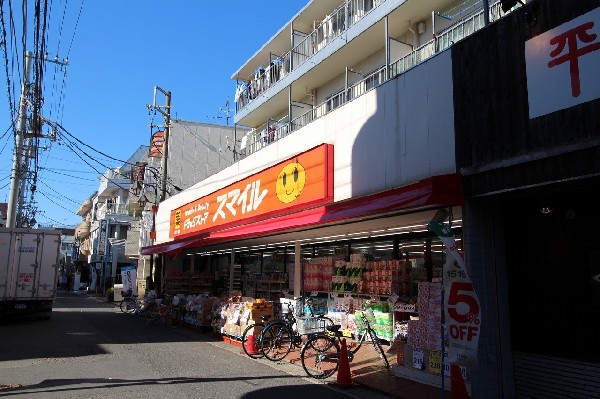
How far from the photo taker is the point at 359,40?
15.1m

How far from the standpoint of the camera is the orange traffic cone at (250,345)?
37.0ft

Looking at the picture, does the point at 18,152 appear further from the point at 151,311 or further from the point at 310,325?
the point at 310,325

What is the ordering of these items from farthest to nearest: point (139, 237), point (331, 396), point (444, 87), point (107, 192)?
point (107, 192), point (139, 237), point (444, 87), point (331, 396)

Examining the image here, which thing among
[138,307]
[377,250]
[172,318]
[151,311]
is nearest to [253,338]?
[377,250]

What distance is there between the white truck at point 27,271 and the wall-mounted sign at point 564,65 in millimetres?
18067

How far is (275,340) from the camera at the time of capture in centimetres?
1120

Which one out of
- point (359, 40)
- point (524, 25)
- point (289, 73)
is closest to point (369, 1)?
point (359, 40)

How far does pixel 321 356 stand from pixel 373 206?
3106 mm

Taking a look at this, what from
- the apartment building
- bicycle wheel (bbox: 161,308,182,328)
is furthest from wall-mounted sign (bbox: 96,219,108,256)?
the apartment building

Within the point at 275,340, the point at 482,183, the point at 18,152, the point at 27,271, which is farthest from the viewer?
the point at 18,152

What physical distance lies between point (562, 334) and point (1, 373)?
9.52m

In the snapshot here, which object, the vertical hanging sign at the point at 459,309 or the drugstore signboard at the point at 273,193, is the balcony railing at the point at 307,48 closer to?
the drugstore signboard at the point at 273,193

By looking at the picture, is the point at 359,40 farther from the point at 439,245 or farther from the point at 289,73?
the point at 439,245

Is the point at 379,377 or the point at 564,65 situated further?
the point at 379,377
